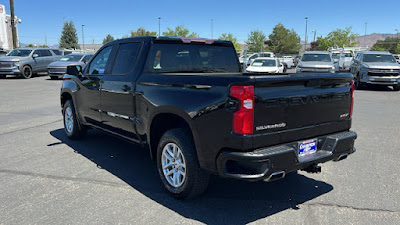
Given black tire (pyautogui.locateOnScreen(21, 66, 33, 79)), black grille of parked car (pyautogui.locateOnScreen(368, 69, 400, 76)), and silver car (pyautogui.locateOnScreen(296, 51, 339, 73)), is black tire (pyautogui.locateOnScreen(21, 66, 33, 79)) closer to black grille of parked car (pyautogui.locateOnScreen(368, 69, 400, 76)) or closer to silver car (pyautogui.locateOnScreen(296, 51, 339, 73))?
silver car (pyautogui.locateOnScreen(296, 51, 339, 73))

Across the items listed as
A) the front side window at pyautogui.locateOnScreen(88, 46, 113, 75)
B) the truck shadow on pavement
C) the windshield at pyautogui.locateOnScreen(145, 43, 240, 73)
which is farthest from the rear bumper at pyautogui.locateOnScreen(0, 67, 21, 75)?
the windshield at pyautogui.locateOnScreen(145, 43, 240, 73)

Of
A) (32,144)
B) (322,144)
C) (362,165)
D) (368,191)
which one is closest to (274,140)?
(322,144)

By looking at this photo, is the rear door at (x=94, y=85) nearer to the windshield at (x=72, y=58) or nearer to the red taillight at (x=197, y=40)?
the red taillight at (x=197, y=40)

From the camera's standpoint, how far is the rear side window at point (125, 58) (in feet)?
15.4

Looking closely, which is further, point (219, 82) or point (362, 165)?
point (362, 165)

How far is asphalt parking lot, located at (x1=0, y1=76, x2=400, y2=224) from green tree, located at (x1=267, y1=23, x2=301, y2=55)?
282ft

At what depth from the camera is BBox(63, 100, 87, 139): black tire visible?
640 centimetres

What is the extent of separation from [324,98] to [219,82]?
124 centimetres

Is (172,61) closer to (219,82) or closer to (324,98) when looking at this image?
(219,82)

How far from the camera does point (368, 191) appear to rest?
4137 millimetres

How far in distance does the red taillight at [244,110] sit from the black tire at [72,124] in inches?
162

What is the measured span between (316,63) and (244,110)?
1752 cm

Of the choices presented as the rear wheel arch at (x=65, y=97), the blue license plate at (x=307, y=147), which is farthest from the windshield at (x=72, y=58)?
the blue license plate at (x=307, y=147)

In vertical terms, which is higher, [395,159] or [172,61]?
[172,61]
